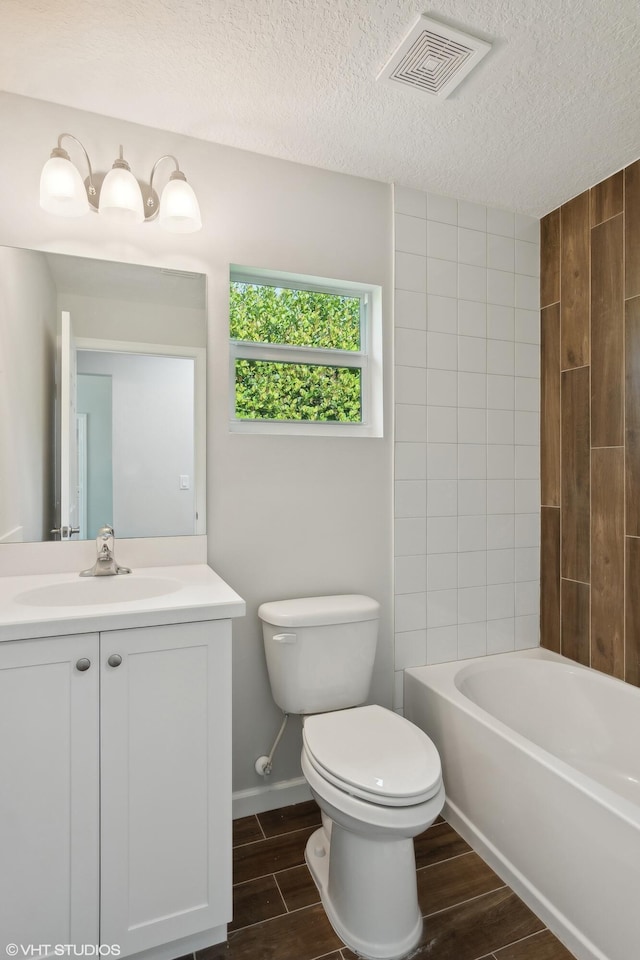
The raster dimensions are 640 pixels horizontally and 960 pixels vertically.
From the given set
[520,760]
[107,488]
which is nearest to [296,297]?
[107,488]

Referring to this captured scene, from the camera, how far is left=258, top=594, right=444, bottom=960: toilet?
4.34 ft

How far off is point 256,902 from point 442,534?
4.59ft

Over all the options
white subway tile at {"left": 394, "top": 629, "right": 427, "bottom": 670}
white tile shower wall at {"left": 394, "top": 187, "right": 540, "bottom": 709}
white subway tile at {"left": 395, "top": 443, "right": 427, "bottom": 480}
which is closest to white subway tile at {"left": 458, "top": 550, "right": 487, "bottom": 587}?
white tile shower wall at {"left": 394, "top": 187, "right": 540, "bottom": 709}

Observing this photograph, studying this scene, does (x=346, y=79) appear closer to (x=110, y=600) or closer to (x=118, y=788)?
(x=110, y=600)

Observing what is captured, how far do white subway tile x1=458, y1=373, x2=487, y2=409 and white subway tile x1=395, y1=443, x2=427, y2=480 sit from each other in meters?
0.29

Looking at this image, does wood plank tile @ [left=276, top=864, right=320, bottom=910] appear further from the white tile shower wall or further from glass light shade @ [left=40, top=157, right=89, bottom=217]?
glass light shade @ [left=40, top=157, right=89, bottom=217]

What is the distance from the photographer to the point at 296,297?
7.04 ft

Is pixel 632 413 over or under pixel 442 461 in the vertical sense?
over

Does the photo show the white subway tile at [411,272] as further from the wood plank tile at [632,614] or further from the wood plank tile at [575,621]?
the wood plank tile at [575,621]

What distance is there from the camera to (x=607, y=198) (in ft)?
6.77

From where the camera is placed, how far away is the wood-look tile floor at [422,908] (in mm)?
1374

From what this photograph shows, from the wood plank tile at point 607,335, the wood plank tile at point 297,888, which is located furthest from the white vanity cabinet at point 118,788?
the wood plank tile at point 607,335

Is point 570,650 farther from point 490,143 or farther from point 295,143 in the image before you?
point 295,143

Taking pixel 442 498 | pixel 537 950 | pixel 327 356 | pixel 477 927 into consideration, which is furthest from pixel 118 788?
pixel 327 356
